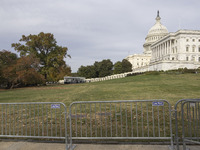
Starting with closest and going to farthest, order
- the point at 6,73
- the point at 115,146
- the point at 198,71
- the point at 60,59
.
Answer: the point at 115,146 → the point at 6,73 → the point at 60,59 → the point at 198,71

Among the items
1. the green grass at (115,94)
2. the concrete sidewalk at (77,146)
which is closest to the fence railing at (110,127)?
the concrete sidewalk at (77,146)

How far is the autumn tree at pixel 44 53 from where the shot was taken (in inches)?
1399

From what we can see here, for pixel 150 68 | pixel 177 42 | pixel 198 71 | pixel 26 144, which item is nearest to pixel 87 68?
pixel 150 68

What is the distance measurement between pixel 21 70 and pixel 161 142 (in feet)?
96.0

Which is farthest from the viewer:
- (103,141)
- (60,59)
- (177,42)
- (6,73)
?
(177,42)

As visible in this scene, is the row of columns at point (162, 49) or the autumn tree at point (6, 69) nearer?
the autumn tree at point (6, 69)

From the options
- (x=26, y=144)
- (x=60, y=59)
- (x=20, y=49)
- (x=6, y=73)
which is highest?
(x=20, y=49)

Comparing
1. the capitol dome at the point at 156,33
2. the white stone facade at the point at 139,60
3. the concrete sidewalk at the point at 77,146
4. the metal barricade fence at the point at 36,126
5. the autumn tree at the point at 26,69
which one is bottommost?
the concrete sidewalk at the point at 77,146

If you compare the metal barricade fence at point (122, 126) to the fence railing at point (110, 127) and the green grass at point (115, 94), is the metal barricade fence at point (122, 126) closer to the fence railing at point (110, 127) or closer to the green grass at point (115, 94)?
the fence railing at point (110, 127)

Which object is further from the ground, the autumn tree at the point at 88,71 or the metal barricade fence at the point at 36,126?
the autumn tree at the point at 88,71

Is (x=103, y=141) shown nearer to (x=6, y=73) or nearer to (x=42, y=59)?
(x=6, y=73)

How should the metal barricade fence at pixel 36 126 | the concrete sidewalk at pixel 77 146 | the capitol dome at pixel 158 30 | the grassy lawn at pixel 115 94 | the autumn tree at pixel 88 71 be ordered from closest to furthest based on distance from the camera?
the concrete sidewalk at pixel 77 146 < the metal barricade fence at pixel 36 126 < the grassy lawn at pixel 115 94 < the autumn tree at pixel 88 71 < the capitol dome at pixel 158 30

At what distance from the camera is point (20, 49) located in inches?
1417

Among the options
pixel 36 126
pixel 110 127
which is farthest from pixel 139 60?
pixel 36 126
